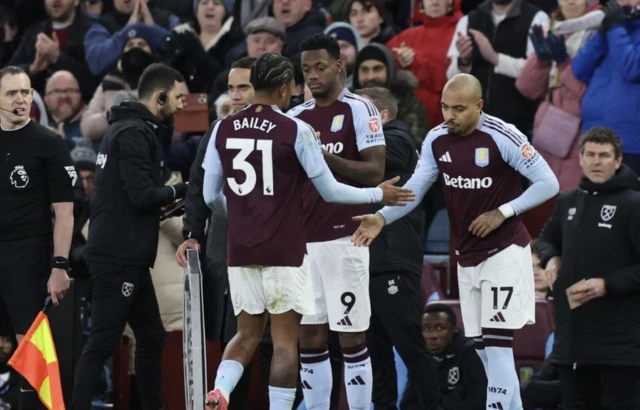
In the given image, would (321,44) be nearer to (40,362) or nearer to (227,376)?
(227,376)

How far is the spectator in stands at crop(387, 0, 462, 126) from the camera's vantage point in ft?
43.0

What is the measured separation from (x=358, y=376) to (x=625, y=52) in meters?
4.35

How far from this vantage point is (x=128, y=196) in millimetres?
9992

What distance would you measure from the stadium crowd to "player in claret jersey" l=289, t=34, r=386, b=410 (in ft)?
2.98

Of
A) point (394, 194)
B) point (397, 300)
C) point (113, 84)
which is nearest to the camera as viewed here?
point (394, 194)

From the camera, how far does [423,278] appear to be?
39.0ft

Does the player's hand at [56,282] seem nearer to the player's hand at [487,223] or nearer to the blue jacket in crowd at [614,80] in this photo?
the player's hand at [487,223]

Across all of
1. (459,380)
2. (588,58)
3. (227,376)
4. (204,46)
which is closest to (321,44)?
(227,376)

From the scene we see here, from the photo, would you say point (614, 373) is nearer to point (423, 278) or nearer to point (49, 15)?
point (423, 278)

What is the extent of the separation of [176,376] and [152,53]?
4.36 meters

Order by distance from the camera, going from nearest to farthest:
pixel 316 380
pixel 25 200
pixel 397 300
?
pixel 316 380, pixel 397 300, pixel 25 200

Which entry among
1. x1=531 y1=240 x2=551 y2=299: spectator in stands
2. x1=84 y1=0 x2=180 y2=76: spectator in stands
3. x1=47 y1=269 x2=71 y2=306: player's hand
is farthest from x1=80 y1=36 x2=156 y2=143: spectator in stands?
x1=531 y1=240 x2=551 y2=299: spectator in stands

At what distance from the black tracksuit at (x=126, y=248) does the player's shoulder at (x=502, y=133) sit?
2.33 metres

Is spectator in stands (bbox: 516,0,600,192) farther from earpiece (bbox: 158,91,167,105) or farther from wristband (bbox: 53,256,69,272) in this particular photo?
wristband (bbox: 53,256,69,272)
